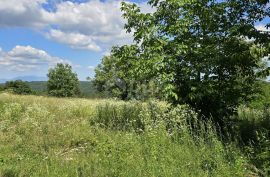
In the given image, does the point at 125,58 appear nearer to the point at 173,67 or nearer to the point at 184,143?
the point at 173,67

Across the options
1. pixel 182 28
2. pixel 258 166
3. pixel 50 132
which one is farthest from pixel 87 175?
pixel 182 28

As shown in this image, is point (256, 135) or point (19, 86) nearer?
point (256, 135)

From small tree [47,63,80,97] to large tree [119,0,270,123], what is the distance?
300ft

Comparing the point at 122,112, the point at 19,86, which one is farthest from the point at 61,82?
the point at 122,112

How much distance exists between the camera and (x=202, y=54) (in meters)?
11.4

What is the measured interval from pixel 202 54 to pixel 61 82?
96289mm

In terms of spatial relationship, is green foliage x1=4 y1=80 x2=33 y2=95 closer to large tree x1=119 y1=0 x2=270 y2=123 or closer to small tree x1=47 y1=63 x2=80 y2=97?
small tree x1=47 y1=63 x2=80 y2=97

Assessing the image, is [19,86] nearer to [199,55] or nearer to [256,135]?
[199,55]

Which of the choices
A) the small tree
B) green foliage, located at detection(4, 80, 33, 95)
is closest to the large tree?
the small tree

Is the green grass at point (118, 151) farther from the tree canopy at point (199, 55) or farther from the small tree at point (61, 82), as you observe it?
the small tree at point (61, 82)

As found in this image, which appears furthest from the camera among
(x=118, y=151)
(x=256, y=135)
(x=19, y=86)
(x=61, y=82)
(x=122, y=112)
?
(x=19, y=86)

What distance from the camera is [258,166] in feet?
24.4

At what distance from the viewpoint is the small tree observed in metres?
103

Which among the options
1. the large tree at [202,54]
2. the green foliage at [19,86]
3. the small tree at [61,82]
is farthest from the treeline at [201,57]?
the green foliage at [19,86]
